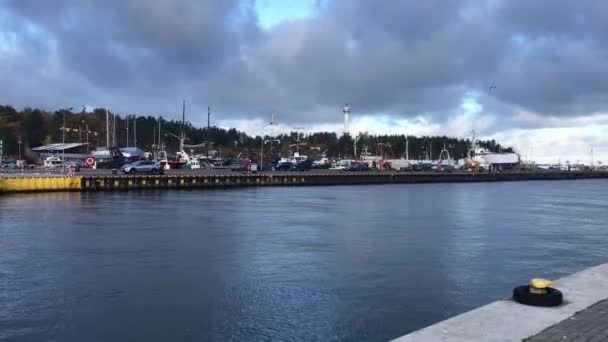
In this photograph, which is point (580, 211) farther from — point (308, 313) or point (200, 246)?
point (308, 313)

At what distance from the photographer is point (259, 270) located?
1911 centimetres

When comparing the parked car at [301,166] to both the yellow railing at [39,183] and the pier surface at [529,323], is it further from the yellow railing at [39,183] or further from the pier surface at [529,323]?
the pier surface at [529,323]

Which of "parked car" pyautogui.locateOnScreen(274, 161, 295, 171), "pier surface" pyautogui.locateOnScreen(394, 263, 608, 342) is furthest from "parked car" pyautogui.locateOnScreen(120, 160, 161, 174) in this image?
"pier surface" pyautogui.locateOnScreen(394, 263, 608, 342)

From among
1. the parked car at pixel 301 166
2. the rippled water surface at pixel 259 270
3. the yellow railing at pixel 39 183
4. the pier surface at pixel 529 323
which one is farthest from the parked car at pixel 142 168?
the pier surface at pixel 529 323

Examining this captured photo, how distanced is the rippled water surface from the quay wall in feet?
71.1

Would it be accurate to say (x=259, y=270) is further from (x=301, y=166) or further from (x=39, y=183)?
(x=301, y=166)

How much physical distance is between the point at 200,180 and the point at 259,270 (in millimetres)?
54916

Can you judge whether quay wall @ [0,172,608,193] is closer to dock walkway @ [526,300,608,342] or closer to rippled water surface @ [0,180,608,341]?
rippled water surface @ [0,180,608,341]

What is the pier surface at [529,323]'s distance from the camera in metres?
8.31

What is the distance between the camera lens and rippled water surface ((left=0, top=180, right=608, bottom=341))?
13.3m

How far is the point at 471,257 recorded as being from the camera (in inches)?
885

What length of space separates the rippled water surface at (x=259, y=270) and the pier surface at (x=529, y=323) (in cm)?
355

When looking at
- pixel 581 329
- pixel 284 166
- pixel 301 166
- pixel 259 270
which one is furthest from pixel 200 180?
pixel 581 329

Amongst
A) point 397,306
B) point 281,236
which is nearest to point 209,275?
point 397,306
